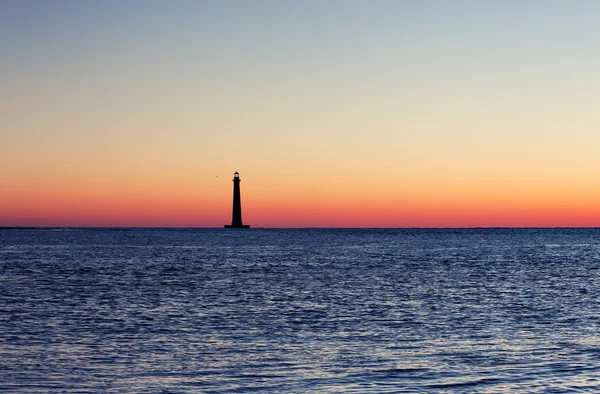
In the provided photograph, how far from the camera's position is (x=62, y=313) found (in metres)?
31.6

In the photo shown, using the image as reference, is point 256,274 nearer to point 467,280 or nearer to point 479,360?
point 467,280

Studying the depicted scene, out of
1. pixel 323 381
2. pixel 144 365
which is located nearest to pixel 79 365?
pixel 144 365

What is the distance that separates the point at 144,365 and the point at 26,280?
33.9 meters

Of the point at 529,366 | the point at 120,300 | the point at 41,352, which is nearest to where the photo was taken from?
the point at 529,366

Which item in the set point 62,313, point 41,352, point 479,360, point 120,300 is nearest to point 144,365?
point 41,352

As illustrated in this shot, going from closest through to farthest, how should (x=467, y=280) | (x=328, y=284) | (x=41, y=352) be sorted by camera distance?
(x=41, y=352) → (x=328, y=284) → (x=467, y=280)

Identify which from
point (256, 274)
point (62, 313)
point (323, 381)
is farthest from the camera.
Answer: point (256, 274)

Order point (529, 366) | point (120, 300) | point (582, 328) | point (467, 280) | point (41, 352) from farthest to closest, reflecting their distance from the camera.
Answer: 1. point (467, 280)
2. point (120, 300)
3. point (582, 328)
4. point (41, 352)
5. point (529, 366)

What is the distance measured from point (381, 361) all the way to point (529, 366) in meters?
3.89

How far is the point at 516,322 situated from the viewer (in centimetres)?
2866

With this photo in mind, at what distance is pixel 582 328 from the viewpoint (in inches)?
1065

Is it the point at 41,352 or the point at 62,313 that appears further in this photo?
the point at 62,313

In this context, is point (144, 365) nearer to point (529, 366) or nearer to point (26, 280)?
point (529, 366)

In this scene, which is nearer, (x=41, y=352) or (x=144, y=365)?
(x=144, y=365)
